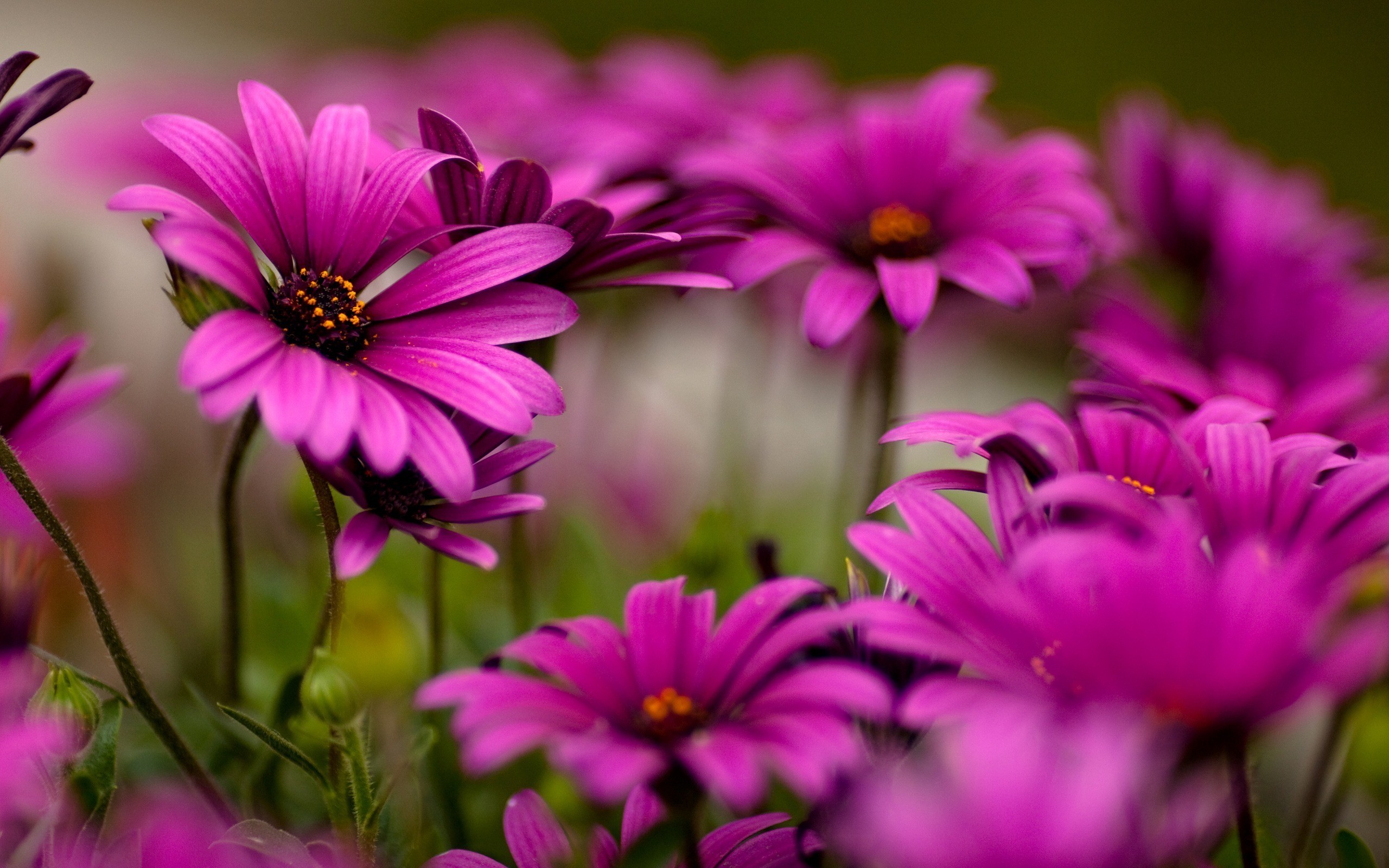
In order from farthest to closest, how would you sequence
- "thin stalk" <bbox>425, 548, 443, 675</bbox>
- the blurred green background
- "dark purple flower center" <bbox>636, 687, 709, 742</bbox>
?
the blurred green background < "thin stalk" <bbox>425, 548, 443, 675</bbox> < "dark purple flower center" <bbox>636, 687, 709, 742</bbox>

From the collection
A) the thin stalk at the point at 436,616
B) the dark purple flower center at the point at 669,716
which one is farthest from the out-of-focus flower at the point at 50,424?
the dark purple flower center at the point at 669,716

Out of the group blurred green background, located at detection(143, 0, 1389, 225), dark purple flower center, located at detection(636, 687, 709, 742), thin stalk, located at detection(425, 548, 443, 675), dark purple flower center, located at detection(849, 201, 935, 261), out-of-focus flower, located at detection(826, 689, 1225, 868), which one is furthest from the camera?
blurred green background, located at detection(143, 0, 1389, 225)

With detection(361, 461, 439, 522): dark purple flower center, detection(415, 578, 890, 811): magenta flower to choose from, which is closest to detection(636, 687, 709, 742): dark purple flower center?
detection(415, 578, 890, 811): magenta flower

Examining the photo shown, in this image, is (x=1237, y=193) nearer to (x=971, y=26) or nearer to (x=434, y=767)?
(x=434, y=767)

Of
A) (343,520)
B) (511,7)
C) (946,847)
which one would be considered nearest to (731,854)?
(946,847)

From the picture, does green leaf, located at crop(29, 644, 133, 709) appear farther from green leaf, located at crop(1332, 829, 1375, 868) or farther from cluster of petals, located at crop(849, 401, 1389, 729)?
green leaf, located at crop(1332, 829, 1375, 868)

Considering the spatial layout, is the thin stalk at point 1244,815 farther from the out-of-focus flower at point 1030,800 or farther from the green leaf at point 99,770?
the green leaf at point 99,770
